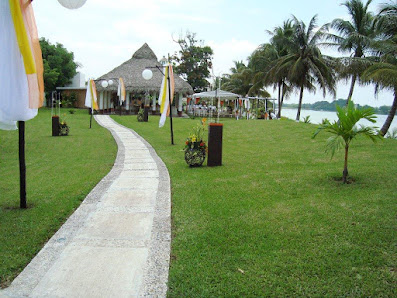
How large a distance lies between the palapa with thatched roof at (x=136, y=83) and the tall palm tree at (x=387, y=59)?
14779 mm

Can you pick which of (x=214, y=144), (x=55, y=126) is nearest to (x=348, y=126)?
(x=214, y=144)

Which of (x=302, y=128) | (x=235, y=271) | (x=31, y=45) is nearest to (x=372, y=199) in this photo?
(x=235, y=271)

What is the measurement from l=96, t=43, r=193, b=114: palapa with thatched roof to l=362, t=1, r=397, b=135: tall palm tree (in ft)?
48.5

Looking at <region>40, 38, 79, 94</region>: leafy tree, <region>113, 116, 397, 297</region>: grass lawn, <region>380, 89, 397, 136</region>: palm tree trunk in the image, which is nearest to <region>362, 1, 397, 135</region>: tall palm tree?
<region>380, 89, 397, 136</region>: palm tree trunk

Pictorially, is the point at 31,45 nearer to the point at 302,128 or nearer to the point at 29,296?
the point at 29,296

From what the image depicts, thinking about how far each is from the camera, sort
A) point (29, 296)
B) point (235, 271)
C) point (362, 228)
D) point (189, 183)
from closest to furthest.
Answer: point (29, 296)
point (235, 271)
point (362, 228)
point (189, 183)

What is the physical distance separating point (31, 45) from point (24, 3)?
50 centimetres

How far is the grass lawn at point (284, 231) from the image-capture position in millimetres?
2871

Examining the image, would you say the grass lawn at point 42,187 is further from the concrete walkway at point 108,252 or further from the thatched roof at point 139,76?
the thatched roof at point 139,76

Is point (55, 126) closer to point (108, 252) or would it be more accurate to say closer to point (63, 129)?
point (63, 129)

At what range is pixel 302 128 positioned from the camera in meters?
14.4

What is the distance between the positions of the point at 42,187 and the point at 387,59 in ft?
50.0

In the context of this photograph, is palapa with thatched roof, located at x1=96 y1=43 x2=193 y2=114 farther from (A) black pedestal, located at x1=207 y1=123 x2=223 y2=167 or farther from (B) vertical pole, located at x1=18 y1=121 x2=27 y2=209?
(B) vertical pole, located at x1=18 y1=121 x2=27 y2=209

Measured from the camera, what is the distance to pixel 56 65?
34156 millimetres
